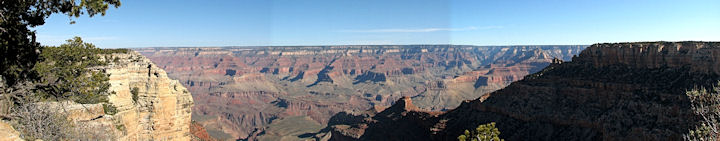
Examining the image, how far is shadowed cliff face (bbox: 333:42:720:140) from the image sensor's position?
3953 centimetres

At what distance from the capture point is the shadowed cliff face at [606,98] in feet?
130

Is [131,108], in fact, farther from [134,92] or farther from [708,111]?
[708,111]

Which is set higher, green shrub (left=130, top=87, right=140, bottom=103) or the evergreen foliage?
the evergreen foliage

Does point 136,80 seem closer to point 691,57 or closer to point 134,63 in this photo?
point 134,63

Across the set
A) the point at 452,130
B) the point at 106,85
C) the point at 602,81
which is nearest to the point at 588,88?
the point at 602,81

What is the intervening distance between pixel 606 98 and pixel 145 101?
45317 mm

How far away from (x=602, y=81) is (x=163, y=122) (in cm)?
4525

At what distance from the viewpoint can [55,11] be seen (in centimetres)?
1894

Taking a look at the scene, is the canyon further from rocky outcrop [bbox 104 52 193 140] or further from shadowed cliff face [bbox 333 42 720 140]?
shadowed cliff face [bbox 333 42 720 140]

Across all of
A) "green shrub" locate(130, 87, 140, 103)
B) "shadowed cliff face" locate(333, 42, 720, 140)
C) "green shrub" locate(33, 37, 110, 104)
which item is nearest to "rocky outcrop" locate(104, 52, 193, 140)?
"green shrub" locate(130, 87, 140, 103)

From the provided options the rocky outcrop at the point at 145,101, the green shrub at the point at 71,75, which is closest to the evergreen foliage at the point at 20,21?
the green shrub at the point at 71,75

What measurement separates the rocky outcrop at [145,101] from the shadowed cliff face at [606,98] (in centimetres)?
3796

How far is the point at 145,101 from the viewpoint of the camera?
27734 millimetres

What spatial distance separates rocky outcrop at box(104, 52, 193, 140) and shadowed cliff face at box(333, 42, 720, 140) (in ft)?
125
